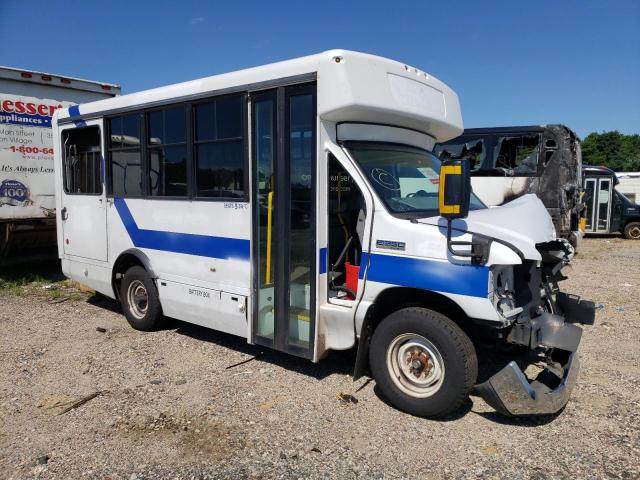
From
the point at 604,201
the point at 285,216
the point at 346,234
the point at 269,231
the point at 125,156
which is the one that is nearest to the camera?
the point at 285,216

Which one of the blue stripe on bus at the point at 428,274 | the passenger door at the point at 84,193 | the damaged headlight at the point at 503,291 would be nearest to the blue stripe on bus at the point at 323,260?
the blue stripe on bus at the point at 428,274

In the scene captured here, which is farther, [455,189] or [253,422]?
[253,422]

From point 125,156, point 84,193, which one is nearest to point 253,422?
point 125,156

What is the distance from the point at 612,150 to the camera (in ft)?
198

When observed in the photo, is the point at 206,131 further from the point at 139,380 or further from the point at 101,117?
the point at 139,380

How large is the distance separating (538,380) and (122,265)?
203 inches

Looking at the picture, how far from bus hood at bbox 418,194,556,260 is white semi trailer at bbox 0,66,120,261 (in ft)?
25.3

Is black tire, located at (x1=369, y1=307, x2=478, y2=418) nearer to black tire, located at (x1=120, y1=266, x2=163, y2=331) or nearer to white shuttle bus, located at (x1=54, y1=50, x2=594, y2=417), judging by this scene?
white shuttle bus, located at (x1=54, y1=50, x2=594, y2=417)

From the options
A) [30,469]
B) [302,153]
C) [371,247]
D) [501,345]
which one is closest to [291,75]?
[302,153]

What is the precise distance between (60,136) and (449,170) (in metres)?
6.05

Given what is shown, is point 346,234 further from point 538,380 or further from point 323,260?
point 538,380

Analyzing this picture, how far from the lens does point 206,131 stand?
17.7 ft

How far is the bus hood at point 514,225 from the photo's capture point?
12.7 feet

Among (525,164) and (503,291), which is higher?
(525,164)
